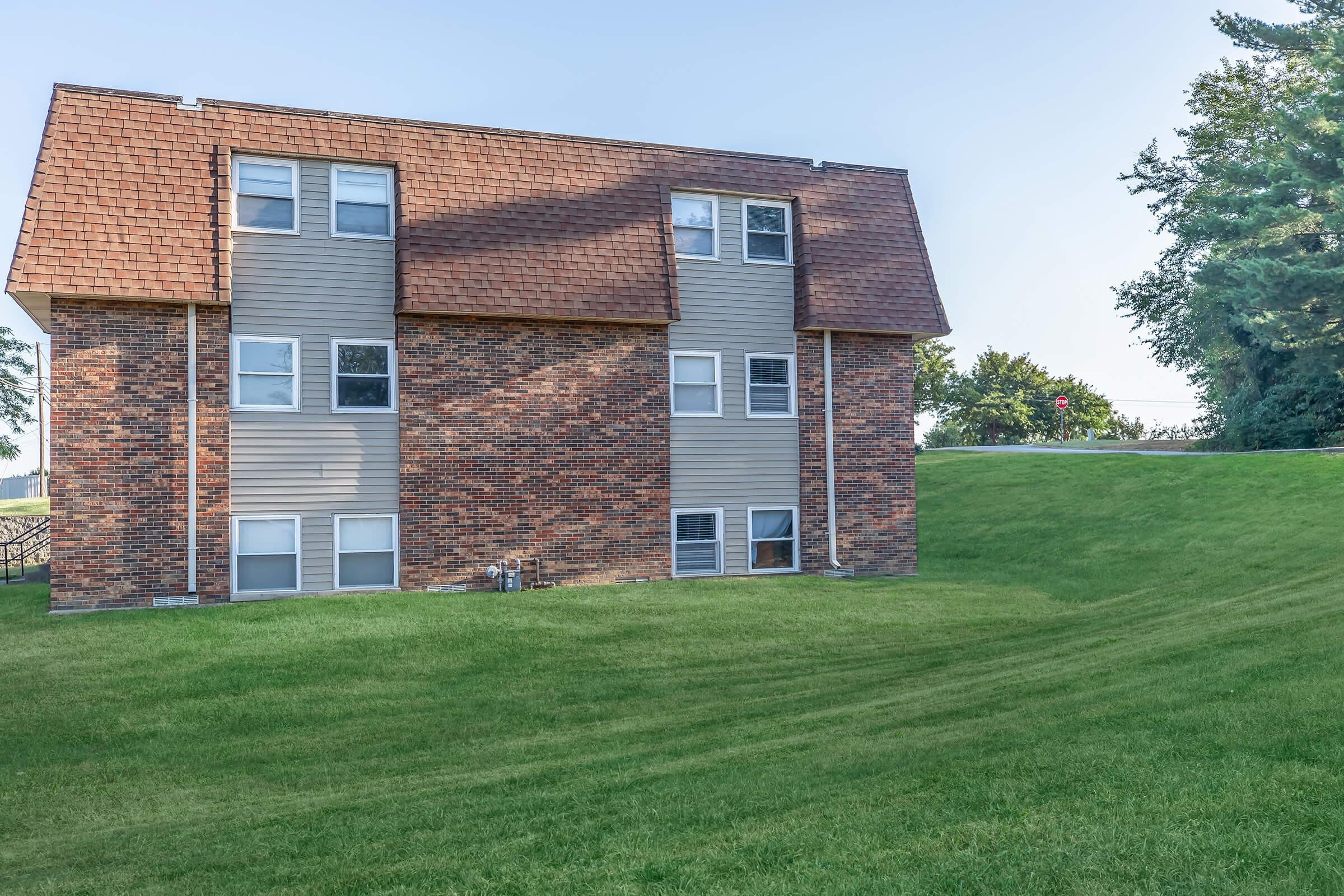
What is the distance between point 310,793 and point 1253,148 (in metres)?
39.7

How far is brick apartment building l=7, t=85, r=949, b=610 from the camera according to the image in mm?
15070

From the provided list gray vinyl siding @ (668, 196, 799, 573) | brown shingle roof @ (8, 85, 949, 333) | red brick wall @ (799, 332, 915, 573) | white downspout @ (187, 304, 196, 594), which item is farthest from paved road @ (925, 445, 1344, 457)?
white downspout @ (187, 304, 196, 594)

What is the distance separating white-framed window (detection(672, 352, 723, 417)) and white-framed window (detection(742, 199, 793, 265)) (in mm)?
2048

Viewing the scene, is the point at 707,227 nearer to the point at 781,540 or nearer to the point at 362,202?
the point at 781,540

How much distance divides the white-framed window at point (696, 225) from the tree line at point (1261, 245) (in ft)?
55.4

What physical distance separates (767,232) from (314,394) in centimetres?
839

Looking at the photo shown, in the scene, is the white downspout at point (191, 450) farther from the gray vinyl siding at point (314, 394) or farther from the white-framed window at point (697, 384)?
the white-framed window at point (697, 384)

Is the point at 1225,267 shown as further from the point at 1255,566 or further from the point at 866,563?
the point at 866,563

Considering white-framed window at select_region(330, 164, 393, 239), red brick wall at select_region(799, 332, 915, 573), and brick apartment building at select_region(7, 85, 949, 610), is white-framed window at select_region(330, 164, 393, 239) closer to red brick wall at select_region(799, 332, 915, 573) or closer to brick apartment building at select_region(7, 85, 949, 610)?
brick apartment building at select_region(7, 85, 949, 610)

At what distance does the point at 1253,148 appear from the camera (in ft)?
121

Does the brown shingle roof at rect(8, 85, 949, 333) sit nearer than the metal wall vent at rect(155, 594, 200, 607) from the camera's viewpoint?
Yes

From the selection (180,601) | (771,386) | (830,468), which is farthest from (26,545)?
(830,468)

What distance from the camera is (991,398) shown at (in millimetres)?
60094

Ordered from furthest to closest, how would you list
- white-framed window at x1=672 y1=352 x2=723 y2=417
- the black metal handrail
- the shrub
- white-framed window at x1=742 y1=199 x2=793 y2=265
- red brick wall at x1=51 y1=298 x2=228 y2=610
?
the shrub → the black metal handrail → white-framed window at x1=742 y1=199 x2=793 y2=265 → white-framed window at x1=672 y1=352 x2=723 y2=417 → red brick wall at x1=51 y1=298 x2=228 y2=610
